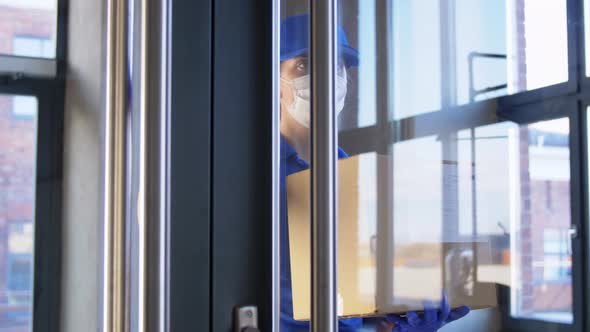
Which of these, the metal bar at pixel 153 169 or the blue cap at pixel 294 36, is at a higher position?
the blue cap at pixel 294 36

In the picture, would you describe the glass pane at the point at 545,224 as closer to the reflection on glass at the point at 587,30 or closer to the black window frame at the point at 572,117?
the black window frame at the point at 572,117

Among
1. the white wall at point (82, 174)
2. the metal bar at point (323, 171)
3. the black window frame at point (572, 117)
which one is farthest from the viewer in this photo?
the black window frame at point (572, 117)

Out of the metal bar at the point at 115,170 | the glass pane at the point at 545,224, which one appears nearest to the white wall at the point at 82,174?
the metal bar at the point at 115,170

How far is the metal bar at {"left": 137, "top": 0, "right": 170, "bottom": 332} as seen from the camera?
445 millimetres

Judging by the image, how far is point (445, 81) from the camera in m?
1.00

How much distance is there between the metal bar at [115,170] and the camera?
18.3 inches

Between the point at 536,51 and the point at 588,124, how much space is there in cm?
18

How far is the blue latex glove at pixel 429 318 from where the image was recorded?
75 cm

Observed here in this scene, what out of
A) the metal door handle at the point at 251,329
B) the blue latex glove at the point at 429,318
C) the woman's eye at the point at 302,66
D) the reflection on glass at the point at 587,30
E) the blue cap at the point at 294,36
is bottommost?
the blue latex glove at the point at 429,318

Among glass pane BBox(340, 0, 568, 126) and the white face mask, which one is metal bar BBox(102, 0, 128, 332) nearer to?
the white face mask

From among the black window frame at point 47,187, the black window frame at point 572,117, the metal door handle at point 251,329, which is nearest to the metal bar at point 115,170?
the metal door handle at point 251,329

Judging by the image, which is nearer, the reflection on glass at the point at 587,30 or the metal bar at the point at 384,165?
the metal bar at the point at 384,165

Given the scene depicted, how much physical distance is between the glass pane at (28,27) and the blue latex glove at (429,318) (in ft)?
1.98

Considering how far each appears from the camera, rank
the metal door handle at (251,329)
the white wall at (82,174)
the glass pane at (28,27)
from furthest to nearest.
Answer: the glass pane at (28,27) < the white wall at (82,174) < the metal door handle at (251,329)
